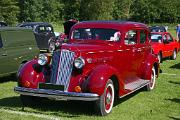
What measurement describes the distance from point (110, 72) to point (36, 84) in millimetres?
1610

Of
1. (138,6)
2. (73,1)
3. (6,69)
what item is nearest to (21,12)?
(73,1)

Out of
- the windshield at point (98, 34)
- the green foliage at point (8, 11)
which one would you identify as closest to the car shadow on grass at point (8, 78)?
the windshield at point (98, 34)

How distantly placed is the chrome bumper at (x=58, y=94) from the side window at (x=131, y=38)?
8.19 ft

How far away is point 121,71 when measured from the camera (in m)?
9.96

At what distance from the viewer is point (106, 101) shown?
8.73m

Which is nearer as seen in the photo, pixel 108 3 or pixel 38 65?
pixel 38 65

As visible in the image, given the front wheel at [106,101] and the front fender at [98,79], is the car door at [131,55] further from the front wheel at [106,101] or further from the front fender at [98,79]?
the front fender at [98,79]

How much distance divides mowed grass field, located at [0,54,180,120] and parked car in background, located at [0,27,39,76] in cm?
83

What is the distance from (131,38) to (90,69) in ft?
7.49

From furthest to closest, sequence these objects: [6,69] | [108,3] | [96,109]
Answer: [108,3] < [6,69] < [96,109]

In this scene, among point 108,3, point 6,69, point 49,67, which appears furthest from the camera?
point 108,3

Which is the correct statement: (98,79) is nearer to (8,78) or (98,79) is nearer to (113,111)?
(113,111)

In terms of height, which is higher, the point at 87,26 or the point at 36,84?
the point at 87,26

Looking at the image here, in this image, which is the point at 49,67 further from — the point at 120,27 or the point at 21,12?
the point at 21,12
